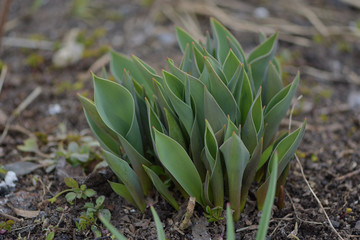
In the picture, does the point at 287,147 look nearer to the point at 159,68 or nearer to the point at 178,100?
the point at 178,100

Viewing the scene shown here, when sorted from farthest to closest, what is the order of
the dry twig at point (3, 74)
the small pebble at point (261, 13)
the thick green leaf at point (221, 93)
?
1. the small pebble at point (261, 13)
2. the dry twig at point (3, 74)
3. the thick green leaf at point (221, 93)

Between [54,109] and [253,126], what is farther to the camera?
[54,109]

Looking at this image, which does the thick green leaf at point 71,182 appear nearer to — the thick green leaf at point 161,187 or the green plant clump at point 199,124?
the green plant clump at point 199,124

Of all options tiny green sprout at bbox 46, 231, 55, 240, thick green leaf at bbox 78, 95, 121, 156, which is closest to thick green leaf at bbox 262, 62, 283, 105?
thick green leaf at bbox 78, 95, 121, 156

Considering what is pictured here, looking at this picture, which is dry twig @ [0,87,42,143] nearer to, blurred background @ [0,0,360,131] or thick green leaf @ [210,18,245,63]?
blurred background @ [0,0,360,131]

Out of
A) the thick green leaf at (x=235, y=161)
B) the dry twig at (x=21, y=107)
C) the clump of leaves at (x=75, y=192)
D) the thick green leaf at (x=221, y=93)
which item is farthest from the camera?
the dry twig at (x=21, y=107)

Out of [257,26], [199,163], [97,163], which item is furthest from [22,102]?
[257,26]

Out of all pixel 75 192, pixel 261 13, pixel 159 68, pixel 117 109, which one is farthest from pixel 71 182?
pixel 261 13

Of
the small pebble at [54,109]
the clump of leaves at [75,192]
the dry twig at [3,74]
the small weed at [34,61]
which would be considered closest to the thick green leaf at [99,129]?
the clump of leaves at [75,192]
